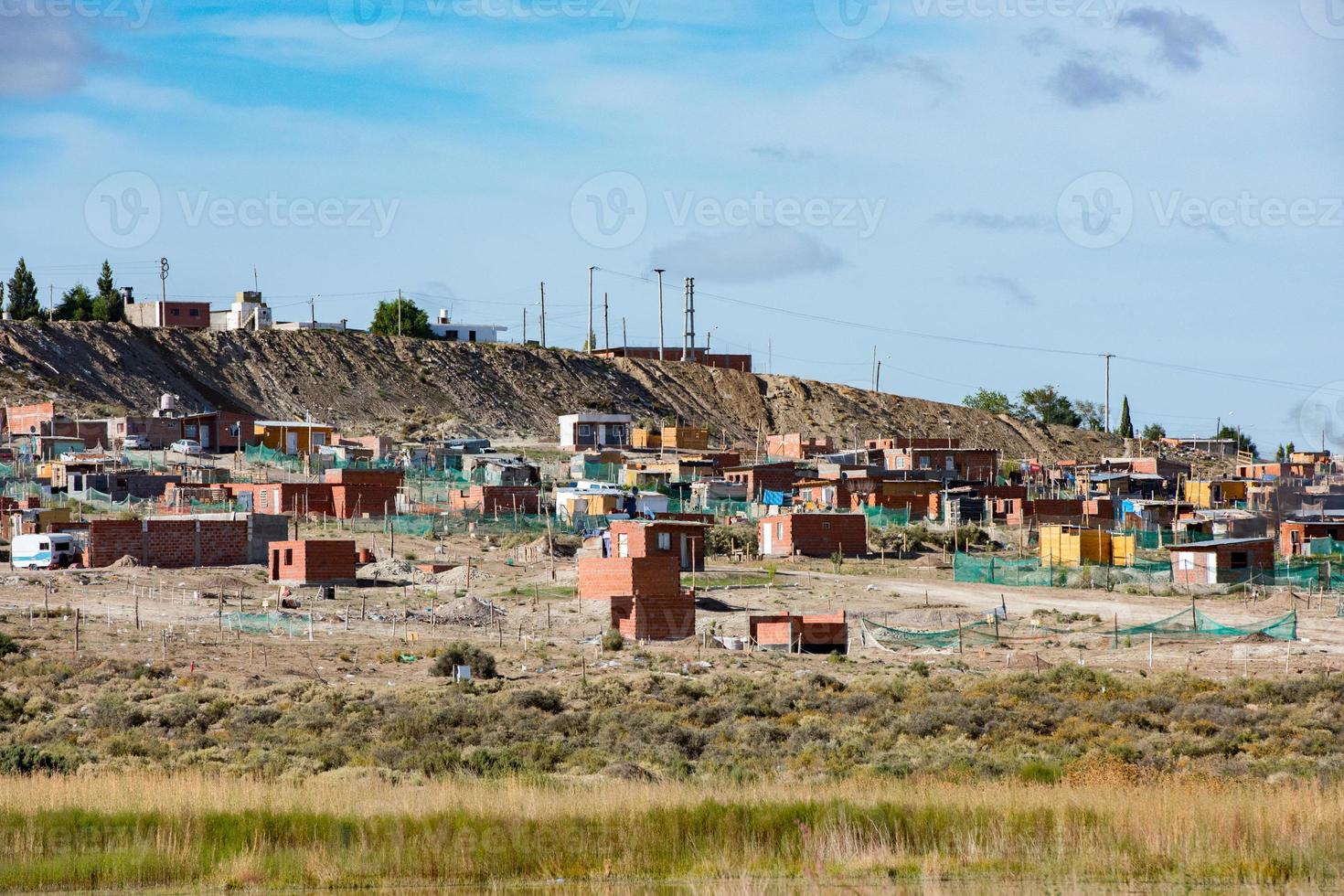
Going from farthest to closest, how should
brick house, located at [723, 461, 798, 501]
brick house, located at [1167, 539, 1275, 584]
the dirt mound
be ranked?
brick house, located at [723, 461, 798, 501], brick house, located at [1167, 539, 1275, 584], the dirt mound

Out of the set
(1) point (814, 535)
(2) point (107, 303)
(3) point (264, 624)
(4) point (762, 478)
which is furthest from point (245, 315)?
(3) point (264, 624)

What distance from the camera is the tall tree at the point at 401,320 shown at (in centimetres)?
13225

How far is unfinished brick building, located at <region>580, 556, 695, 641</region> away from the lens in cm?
4134

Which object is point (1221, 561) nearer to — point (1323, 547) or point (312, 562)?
point (1323, 547)

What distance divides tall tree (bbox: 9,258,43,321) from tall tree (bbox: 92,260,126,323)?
362cm

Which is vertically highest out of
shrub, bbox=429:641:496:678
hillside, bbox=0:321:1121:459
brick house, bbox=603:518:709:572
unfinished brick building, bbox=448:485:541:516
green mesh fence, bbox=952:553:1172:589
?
hillside, bbox=0:321:1121:459

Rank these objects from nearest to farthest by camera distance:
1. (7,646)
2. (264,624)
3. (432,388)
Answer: (7,646), (264,624), (432,388)

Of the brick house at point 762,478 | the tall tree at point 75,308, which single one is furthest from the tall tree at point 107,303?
the brick house at point 762,478

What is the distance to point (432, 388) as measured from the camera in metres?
119

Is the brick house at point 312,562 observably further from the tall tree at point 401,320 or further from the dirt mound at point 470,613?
the tall tree at point 401,320

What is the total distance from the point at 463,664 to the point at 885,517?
36.9m

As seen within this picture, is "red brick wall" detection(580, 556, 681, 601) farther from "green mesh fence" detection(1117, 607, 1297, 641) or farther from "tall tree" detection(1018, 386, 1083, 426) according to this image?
"tall tree" detection(1018, 386, 1083, 426)

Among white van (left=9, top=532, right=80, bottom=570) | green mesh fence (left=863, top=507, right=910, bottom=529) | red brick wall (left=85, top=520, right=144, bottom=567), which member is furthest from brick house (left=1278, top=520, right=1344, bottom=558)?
white van (left=9, top=532, right=80, bottom=570)

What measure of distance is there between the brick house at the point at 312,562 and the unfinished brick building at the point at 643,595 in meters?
8.12
